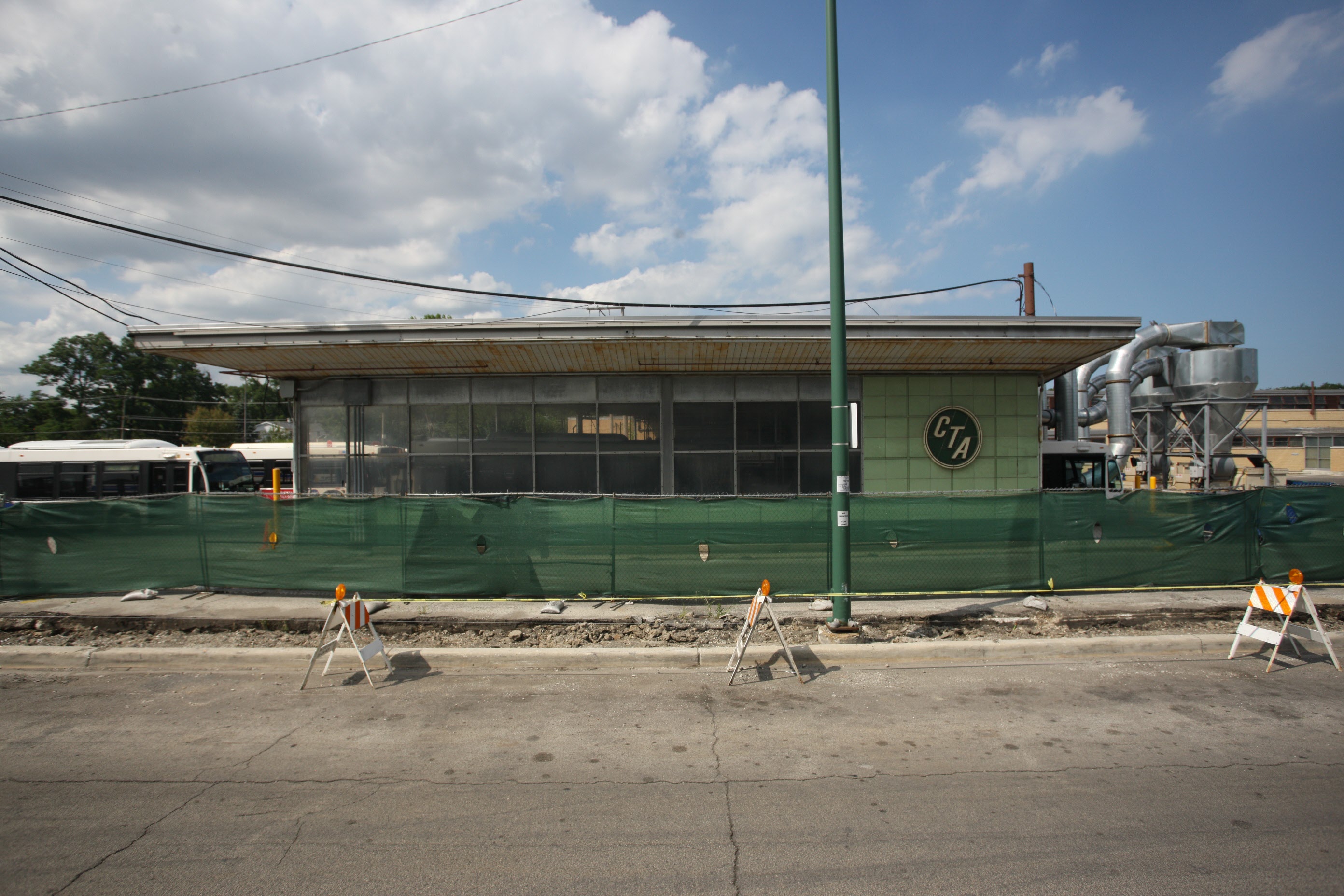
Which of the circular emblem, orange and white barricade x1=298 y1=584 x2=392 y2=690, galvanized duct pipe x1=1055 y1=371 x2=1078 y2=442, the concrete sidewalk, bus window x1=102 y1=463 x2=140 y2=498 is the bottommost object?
the concrete sidewalk

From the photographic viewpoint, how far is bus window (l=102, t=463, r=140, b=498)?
21.3 m

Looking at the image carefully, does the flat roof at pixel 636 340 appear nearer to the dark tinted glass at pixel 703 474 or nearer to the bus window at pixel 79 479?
the dark tinted glass at pixel 703 474

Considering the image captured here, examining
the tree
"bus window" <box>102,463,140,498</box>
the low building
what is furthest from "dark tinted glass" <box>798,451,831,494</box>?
the tree

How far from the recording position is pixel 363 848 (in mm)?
3941

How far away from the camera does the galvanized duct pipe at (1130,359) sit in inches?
832

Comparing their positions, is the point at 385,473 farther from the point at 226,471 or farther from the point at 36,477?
the point at 36,477

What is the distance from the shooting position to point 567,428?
1565 cm

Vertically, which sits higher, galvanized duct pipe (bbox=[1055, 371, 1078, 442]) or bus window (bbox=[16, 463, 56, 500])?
galvanized duct pipe (bbox=[1055, 371, 1078, 442])

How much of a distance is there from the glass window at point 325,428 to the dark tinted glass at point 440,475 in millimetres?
1862

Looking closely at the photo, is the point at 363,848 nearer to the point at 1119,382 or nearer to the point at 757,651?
the point at 757,651

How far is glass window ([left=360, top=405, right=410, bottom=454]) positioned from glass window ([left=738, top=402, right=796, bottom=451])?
26.2ft

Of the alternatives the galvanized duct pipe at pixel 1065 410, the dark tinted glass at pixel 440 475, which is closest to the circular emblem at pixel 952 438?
the dark tinted glass at pixel 440 475

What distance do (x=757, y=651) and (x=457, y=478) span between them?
33.6 feet

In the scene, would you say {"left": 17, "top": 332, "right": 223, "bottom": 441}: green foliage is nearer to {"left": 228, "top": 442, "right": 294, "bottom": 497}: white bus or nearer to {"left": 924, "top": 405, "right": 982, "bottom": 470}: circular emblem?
{"left": 228, "top": 442, "right": 294, "bottom": 497}: white bus
